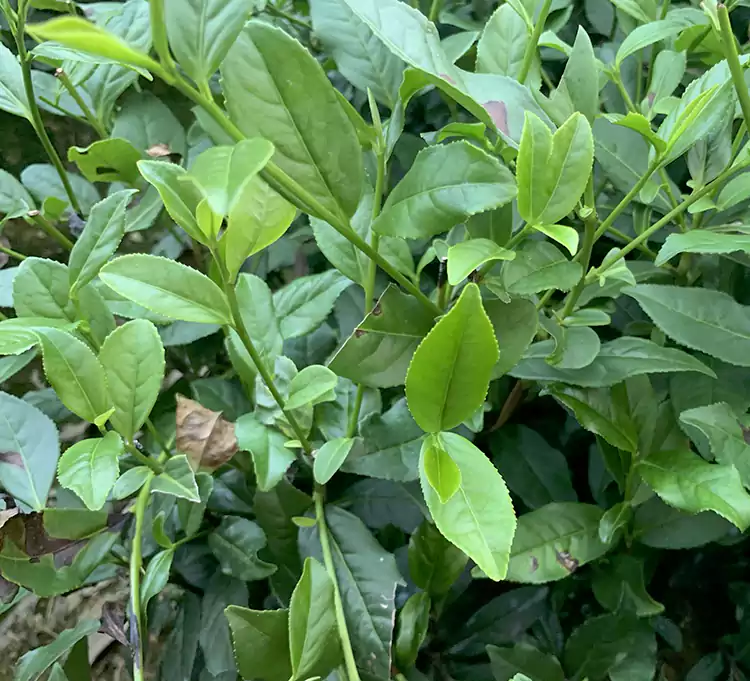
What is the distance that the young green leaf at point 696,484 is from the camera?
1.08 ft

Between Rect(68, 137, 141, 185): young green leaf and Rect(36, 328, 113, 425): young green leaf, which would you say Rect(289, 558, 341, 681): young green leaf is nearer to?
Rect(36, 328, 113, 425): young green leaf

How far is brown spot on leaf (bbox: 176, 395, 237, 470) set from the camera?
388 mm

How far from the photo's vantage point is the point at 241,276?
41 cm

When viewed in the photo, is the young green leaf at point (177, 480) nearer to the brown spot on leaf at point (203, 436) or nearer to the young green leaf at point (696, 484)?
the brown spot on leaf at point (203, 436)

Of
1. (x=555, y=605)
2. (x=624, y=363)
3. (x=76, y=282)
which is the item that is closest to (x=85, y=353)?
(x=76, y=282)

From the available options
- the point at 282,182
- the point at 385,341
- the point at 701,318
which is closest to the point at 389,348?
the point at 385,341

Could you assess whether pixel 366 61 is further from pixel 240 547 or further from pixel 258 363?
→ pixel 240 547

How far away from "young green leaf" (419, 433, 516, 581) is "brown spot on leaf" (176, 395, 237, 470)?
171 mm

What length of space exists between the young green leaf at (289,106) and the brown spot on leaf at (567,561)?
0.28 m

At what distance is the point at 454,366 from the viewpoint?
250mm

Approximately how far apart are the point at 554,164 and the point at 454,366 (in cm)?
10

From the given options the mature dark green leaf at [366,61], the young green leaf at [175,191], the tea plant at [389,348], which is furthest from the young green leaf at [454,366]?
the mature dark green leaf at [366,61]

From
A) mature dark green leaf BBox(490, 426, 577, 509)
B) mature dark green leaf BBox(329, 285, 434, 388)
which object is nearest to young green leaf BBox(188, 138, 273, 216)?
mature dark green leaf BBox(329, 285, 434, 388)

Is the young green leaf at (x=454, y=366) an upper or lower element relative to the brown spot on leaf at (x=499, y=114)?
lower
